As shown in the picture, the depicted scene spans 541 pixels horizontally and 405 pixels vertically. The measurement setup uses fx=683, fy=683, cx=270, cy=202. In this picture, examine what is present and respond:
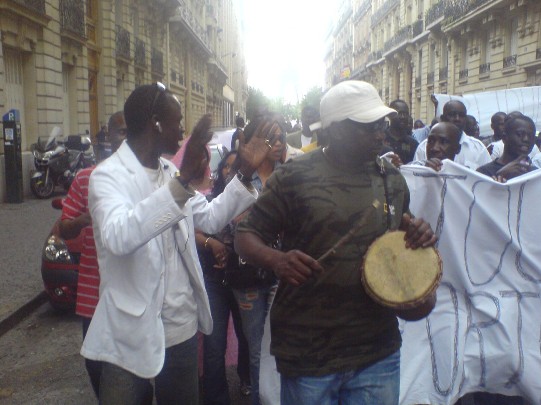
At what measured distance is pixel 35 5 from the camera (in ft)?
53.7

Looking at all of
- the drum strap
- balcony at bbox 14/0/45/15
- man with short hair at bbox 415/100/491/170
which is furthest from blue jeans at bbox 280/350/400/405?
balcony at bbox 14/0/45/15

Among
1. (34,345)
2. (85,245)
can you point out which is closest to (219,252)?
(85,245)

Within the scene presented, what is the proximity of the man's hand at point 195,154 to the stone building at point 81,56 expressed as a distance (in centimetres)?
1322

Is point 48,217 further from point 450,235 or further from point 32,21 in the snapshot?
point 450,235

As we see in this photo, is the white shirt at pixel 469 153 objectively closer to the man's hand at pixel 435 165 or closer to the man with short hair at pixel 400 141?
→ the man with short hair at pixel 400 141

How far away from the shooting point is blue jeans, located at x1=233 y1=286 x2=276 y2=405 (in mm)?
3859

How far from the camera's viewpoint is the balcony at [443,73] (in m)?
38.9

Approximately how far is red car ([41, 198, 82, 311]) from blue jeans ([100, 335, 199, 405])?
11.5 feet

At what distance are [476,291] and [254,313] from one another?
1287mm

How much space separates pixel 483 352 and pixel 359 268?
1726mm

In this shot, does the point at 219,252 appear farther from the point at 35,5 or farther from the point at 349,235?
the point at 35,5

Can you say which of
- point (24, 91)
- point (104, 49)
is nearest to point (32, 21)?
point (24, 91)

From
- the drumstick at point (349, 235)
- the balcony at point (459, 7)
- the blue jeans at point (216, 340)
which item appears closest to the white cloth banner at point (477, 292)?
the blue jeans at point (216, 340)

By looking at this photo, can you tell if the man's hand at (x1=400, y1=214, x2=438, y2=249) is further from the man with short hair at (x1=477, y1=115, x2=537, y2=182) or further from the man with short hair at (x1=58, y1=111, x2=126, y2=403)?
the man with short hair at (x1=477, y1=115, x2=537, y2=182)
